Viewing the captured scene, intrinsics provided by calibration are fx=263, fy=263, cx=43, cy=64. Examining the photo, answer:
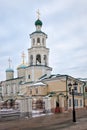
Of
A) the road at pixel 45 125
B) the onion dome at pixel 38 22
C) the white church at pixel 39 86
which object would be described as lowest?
the road at pixel 45 125

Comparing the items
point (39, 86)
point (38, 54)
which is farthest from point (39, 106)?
point (38, 54)

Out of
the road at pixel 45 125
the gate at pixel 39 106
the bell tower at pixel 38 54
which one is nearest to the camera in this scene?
the road at pixel 45 125

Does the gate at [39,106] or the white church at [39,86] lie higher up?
the white church at [39,86]

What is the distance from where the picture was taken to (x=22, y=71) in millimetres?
66312

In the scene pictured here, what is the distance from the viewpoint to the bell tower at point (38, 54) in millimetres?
54062

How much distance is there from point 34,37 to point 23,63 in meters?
14.5

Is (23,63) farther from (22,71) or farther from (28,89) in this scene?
(28,89)

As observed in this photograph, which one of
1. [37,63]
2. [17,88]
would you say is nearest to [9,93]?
[17,88]

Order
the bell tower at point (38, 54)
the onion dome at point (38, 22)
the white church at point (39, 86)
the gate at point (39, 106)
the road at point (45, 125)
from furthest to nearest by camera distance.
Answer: the onion dome at point (38, 22), the bell tower at point (38, 54), the white church at point (39, 86), the gate at point (39, 106), the road at point (45, 125)

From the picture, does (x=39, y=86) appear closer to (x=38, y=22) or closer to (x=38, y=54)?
(x=38, y=54)

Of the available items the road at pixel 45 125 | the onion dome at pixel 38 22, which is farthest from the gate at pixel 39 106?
the onion dome at pixel 38 22

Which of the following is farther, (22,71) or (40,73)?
(22,71)

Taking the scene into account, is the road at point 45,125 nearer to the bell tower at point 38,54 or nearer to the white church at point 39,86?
the white church at point 39,86

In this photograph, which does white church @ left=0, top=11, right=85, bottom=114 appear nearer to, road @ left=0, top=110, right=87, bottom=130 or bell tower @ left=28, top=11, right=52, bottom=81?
bell tower @ left=28, top=11, right=52, bottom=81
